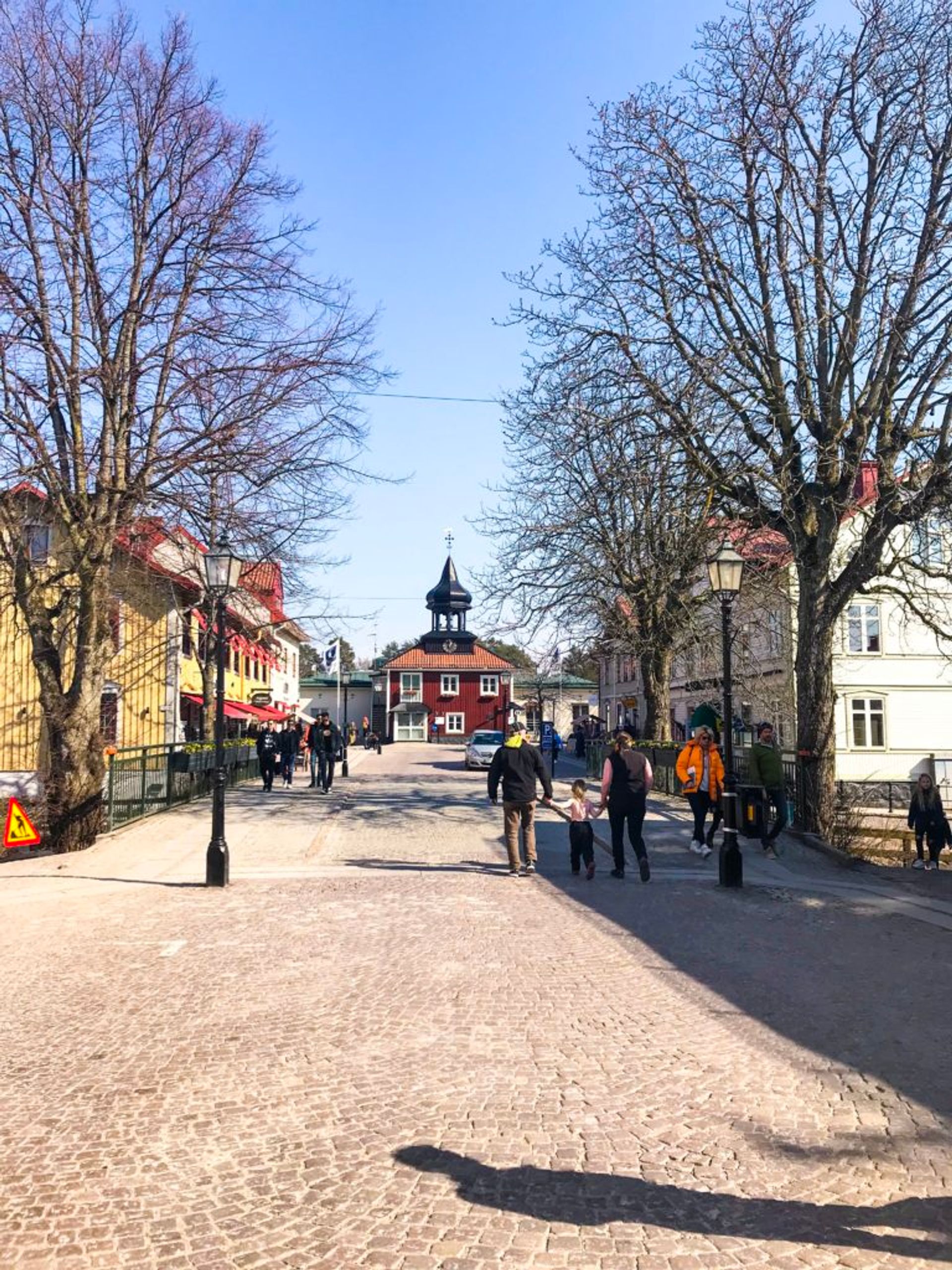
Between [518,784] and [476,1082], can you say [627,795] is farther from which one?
[476,1082]

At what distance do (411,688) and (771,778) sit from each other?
59.6 metres

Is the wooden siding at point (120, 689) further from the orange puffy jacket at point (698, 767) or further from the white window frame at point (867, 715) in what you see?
the white window frame at point (867, 715)

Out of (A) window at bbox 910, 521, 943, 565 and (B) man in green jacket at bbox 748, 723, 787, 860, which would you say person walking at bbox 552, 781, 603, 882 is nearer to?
(B) man in green jacket at bbox 748, 723, 787, 860

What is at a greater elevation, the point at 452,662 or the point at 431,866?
the point at 452,662

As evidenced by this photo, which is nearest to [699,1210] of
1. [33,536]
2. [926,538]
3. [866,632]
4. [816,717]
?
[816,717]

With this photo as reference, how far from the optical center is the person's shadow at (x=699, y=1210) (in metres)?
3.45

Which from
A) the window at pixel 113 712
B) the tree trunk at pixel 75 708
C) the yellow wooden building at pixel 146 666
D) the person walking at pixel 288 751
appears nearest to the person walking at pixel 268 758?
the person walking at pixel 288 751

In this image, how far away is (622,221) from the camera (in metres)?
15.5

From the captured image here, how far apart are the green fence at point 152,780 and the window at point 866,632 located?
2648 cm

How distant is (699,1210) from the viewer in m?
3.64

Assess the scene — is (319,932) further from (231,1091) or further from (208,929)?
(231,1091)

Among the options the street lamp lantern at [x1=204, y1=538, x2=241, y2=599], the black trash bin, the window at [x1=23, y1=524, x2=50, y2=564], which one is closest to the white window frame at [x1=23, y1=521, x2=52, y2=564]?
the window at [x1=23, y1=524, x2=50, y2=564]

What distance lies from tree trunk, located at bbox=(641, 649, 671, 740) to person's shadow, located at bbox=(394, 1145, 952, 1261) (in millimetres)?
21998

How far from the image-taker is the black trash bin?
12.1 m
